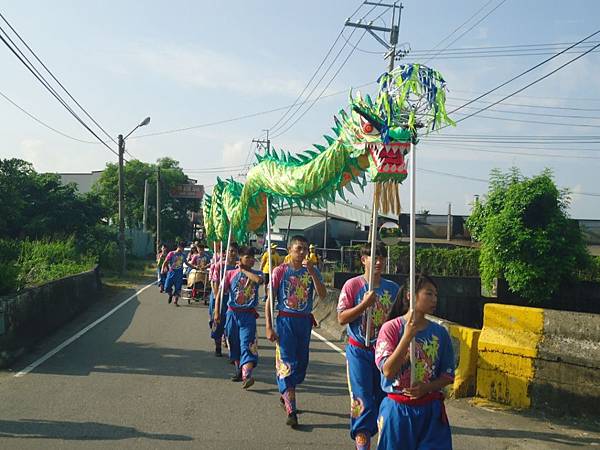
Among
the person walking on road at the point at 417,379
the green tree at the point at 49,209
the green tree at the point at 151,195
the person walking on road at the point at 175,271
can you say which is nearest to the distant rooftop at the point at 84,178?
the green tree at the point at 151,195

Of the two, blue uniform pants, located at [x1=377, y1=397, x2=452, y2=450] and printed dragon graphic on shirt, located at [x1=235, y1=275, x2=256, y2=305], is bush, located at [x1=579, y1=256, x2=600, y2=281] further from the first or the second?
blue uniform pants, located at [x1=377, y1=397, x2=452, y2=450]

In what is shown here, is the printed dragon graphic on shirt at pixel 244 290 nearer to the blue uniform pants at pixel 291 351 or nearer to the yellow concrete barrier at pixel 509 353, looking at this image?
the blue uniform pants at pixel 291 351

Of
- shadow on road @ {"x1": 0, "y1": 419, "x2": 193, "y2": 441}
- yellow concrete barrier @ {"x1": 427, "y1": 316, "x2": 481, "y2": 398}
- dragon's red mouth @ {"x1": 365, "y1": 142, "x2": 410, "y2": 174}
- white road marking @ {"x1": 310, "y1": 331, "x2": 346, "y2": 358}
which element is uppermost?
dragon's red mouth @ {"x1": 365, "y1": 142, "x2": 410, "y2": 174}

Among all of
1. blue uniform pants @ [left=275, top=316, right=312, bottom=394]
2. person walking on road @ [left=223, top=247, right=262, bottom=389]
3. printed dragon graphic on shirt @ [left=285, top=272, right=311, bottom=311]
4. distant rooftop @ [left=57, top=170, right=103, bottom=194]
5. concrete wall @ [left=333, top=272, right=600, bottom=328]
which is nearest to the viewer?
blue uniform pants @ [left=275, top=316, right=312, bottom=394]

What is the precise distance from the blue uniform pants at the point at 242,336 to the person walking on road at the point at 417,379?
12.6 ft

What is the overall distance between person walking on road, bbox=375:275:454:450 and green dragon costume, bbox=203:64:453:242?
4.08 ft

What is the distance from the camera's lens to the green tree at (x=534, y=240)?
15148 millimetres

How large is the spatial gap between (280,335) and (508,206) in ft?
35.2

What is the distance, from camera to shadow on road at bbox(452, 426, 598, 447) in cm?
574

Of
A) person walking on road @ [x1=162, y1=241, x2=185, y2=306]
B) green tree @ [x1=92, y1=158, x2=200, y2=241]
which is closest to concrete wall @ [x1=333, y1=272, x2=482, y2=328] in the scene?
person walking on road @ [x1=162, y1=241, x2=185, y2=306]

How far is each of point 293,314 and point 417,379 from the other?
2.80m

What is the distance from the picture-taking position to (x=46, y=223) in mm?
26156

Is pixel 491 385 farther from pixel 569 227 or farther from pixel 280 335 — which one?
pixel 569 227

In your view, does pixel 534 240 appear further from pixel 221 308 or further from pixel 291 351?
pixel 291 351
